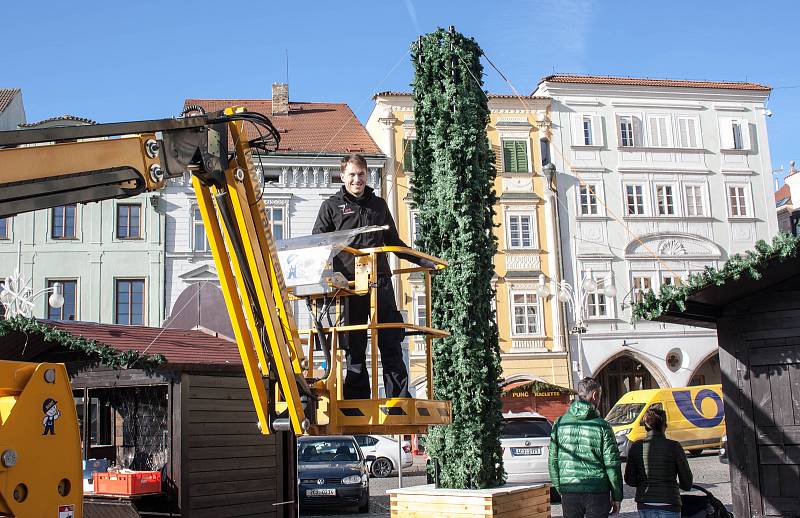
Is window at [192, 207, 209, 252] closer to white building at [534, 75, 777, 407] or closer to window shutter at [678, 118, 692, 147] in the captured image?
white building at [534, 75, 777, 407]

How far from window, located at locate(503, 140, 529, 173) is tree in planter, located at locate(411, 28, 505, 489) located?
27152mm

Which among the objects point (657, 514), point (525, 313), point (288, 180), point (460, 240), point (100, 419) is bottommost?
point (657, 514)

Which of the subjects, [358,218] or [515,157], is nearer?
[358,218]

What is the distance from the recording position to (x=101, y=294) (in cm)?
3409

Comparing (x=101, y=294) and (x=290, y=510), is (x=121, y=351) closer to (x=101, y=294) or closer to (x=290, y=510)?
(x=290, y=510)

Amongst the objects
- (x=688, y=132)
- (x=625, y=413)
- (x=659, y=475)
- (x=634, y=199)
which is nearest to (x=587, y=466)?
(x=659, y=475)

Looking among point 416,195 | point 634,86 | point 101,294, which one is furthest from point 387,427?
point 634,86

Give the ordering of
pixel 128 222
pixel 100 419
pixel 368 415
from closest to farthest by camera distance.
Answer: pixel 368 415 < pixel 100 419 < pixel 128 222

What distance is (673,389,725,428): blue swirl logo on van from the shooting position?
29.3m

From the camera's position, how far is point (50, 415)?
598 cm

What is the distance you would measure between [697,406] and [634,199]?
41.2 ft

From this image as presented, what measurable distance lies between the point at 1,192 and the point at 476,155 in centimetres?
732

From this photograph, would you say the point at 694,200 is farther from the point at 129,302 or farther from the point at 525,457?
the point at 525,457

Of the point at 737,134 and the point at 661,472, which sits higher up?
the point at 737,134
